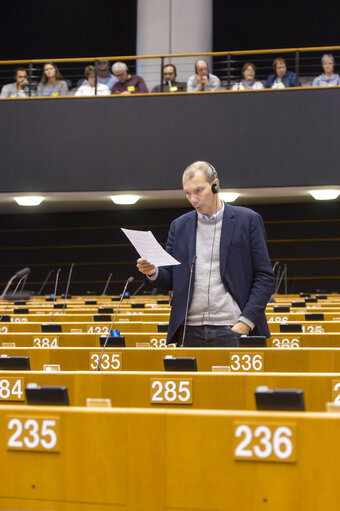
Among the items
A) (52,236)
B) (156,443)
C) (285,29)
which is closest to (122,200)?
(52,236)

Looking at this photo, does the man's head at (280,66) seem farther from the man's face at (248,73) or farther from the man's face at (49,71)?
the man's face at (49,71)

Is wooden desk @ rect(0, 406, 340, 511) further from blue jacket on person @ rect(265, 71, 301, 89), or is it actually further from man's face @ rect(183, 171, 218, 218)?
blue jacket on person @ rect(265, 71, 301, 89)

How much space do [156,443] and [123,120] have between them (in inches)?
383

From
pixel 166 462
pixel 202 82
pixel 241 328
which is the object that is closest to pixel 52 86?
pixel 202 82

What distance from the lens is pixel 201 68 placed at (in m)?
10.6

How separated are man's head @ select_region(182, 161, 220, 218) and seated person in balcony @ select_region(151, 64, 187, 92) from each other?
26.9 feet

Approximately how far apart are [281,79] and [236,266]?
8.31 m

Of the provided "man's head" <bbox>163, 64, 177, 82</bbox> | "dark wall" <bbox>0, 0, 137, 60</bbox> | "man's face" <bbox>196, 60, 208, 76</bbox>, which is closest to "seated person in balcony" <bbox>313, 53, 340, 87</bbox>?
"man's face" <bbox>196, 60, 208, 76</bbox>

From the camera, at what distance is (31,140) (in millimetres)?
11141

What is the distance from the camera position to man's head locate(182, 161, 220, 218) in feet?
9.94

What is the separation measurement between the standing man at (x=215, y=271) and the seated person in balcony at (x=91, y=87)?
27.3 ft

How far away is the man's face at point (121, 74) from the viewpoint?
10.7 metres

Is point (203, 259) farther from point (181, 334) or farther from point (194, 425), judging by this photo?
point (194, 425)

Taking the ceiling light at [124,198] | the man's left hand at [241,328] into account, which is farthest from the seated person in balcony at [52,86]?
the man's left hand at [241,328]
